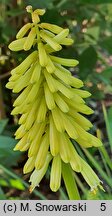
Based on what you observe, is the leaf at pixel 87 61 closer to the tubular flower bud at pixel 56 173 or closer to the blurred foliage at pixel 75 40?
the blurred foliage at pixel 75 40

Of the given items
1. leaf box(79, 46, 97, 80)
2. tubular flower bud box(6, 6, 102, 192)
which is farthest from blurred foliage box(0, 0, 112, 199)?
tubular flower bud box(6, 6, 102, 192)

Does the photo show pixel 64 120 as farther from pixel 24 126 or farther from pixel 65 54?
pixel 65 54

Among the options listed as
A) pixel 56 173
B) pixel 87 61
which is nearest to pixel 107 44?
pixel 87 61

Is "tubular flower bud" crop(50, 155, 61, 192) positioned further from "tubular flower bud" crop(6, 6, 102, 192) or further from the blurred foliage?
the blurred foliage

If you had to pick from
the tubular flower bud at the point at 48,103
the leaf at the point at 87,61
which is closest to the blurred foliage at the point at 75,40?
the leaf at the point at 87,61

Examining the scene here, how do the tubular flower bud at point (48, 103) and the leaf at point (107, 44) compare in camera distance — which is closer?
the tubular flower bud at point (48, 103)
